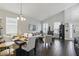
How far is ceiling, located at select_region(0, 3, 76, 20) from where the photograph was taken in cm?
291

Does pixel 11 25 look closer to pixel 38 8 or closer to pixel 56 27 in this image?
pixel 38 8

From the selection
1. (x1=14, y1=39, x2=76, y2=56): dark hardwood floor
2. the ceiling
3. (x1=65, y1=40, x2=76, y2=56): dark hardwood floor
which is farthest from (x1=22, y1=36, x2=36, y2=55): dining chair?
(x1=65, y1=40, x2=76, y2=56): dark hardwood floor

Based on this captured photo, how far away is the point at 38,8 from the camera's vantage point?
2.98 m

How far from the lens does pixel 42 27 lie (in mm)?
2969

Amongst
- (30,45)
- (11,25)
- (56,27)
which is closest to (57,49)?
(56,27)

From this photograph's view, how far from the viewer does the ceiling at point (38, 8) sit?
291 centimetres

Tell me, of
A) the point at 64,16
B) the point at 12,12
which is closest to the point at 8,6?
the point at 12,12

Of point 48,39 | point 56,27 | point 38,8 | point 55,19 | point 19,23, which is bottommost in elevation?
point 48,39

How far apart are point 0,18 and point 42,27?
1.16 meters

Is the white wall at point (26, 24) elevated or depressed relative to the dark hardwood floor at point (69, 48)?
elevated

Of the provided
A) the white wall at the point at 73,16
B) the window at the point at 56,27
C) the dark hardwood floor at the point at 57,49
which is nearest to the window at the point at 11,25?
the dark hardwood floor at the point at 57,49

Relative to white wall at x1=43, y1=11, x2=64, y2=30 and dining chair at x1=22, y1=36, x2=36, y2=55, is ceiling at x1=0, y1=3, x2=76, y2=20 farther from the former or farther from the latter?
dining chair at x1=22, y1=36, x2=36, y2=55

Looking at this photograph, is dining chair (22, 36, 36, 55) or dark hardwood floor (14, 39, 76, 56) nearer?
dark hardwood floor (14, 39, 76, 56)

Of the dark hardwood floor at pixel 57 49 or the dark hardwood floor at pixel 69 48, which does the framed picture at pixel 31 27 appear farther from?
the dark hardwood floor at pixel 69 48
